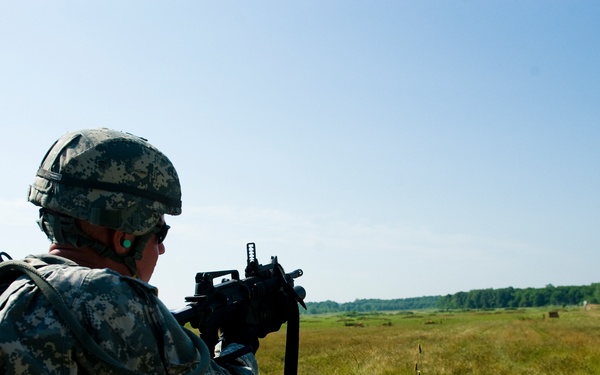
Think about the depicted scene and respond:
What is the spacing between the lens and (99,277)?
7.41 feet

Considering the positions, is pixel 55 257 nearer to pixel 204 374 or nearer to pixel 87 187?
pixel 87 187

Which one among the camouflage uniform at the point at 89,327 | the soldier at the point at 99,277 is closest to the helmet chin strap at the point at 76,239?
the soldier at the point at 99,277

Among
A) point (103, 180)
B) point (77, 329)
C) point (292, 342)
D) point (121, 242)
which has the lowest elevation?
point (292, 342)

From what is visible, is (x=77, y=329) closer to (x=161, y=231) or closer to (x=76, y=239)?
(x=76, y=239)

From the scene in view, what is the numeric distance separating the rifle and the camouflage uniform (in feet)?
3.37

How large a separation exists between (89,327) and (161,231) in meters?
0.91

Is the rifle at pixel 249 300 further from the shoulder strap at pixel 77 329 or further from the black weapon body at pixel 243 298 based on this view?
the shoulder strap at pixel 77 329

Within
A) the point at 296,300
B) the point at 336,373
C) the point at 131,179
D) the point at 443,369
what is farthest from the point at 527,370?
the point at 131,179

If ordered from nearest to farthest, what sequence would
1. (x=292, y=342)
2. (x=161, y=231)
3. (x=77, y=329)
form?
(x=77, y=329)
(x=161, y=231)
(x=292, y=342)

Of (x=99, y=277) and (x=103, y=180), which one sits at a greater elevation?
(x=103, y=180)

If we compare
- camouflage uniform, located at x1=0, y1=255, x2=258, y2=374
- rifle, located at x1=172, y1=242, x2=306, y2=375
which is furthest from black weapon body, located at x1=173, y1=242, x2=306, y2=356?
camouflage uniform, located at x1=0, y1=255, x2=258, y2=374

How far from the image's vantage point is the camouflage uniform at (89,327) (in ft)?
7.02

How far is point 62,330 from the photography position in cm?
216

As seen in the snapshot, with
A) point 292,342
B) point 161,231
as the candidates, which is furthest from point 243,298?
point 161,231
